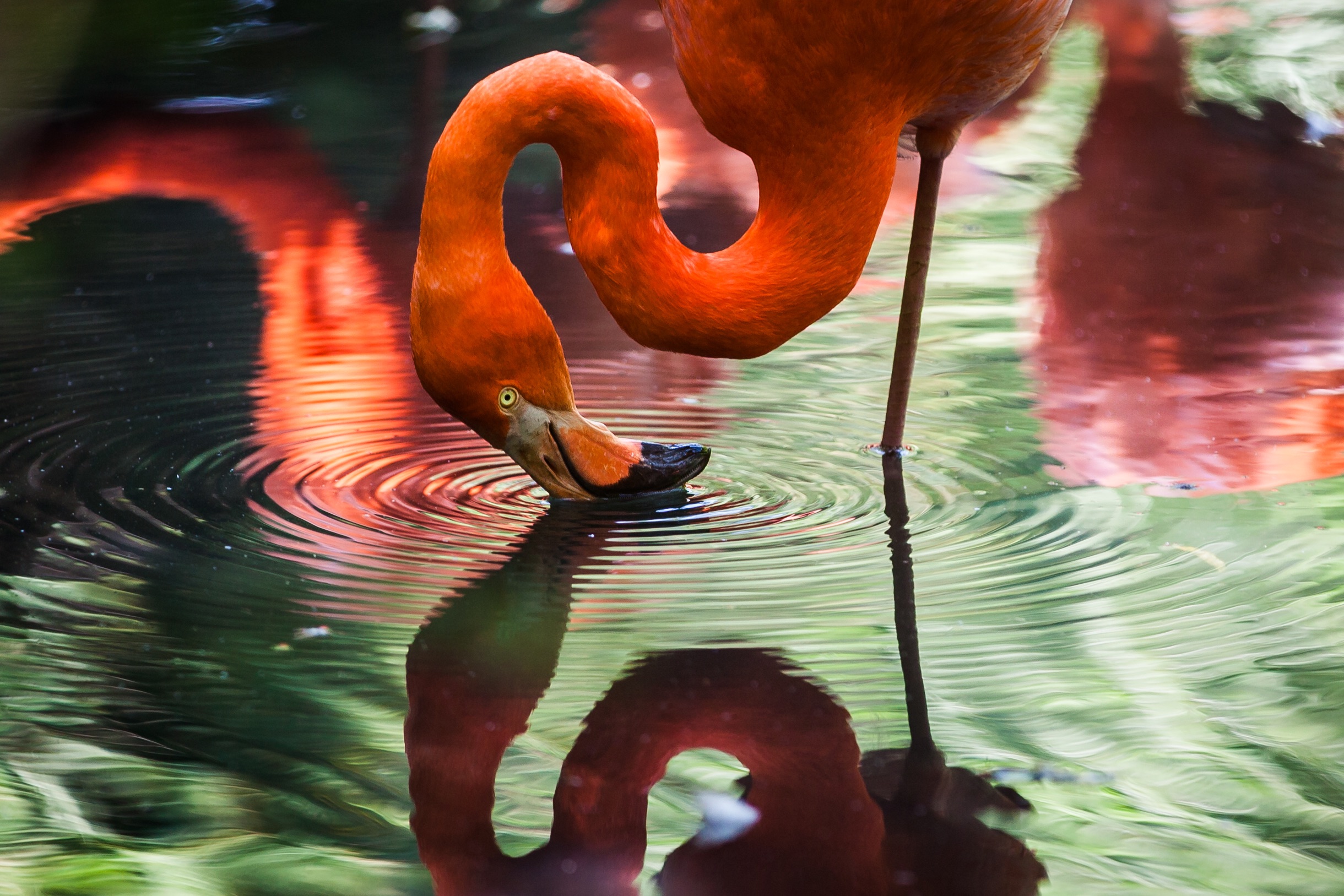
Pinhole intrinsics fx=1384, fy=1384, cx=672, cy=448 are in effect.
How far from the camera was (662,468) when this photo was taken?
2.91m

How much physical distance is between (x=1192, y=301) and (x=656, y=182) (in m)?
2.42

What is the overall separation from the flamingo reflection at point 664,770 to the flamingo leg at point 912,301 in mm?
930

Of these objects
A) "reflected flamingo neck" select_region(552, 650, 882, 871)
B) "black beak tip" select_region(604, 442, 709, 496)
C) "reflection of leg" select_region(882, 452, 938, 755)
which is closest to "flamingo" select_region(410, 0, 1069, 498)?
"black beak tip" select_region(604, 442, 709, 496)

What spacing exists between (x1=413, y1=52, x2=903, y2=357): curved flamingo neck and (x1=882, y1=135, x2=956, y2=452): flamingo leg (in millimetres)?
540

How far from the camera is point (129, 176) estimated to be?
5.64 metres

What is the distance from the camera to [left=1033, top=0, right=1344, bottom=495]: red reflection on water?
3.24 metres

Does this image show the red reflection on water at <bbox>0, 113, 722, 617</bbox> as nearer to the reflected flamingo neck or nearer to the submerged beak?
the submerged beak

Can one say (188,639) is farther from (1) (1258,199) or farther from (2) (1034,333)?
(1) (1258,199)

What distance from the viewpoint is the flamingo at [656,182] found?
252 cm

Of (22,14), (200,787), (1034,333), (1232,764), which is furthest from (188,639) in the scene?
(22,14)

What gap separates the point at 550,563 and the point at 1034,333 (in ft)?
6.59

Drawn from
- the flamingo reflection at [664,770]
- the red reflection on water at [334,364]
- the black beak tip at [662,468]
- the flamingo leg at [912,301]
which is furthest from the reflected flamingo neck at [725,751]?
the flamingo leg at [912,301]

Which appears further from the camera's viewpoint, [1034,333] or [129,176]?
[129,176]

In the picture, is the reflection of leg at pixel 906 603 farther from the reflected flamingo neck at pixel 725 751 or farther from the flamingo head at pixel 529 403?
the flamingo head at pixel 529 403
